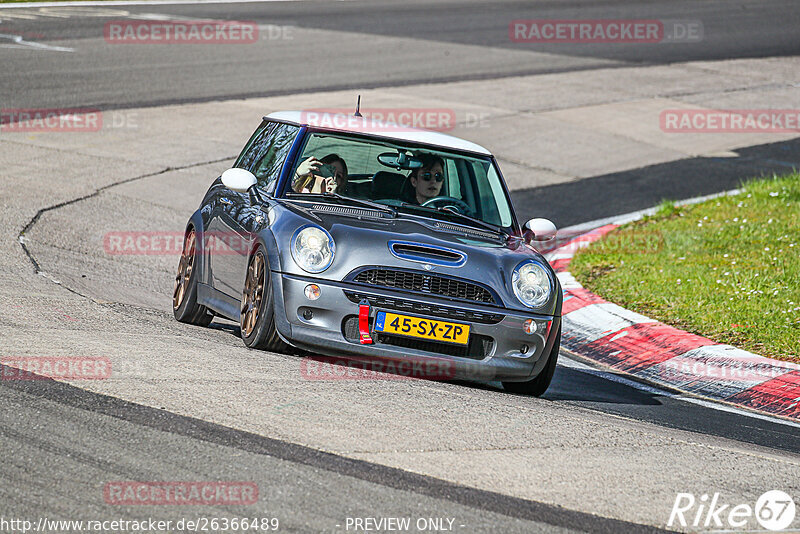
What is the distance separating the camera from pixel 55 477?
13.9 ft

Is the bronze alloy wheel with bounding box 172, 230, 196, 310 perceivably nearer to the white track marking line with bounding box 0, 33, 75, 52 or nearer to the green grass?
the green grass

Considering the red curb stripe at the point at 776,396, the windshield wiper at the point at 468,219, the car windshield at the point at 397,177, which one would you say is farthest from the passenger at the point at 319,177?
the red curb stripe at the point at 776,396

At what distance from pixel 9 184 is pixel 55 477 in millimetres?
8231

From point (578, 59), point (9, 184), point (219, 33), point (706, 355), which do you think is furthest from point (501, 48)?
point (706, 355)

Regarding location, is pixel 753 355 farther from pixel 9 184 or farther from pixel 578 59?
pixel 578 59
